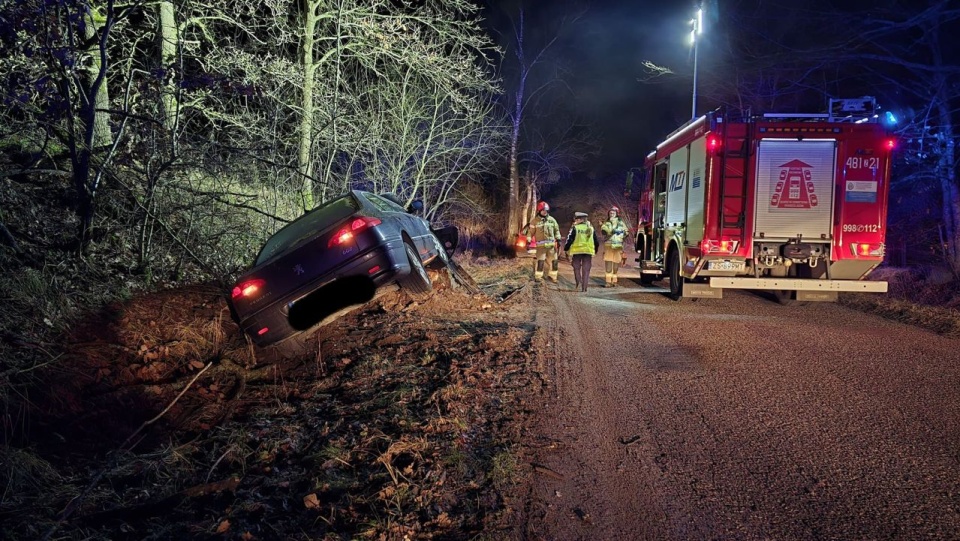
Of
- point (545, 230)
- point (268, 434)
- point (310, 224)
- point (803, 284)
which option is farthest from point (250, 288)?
Result: point (803, 284)

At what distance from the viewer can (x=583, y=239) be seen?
11.4m

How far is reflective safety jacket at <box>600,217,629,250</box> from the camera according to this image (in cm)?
1216

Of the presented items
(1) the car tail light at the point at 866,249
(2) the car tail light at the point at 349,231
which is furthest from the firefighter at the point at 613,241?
(2) the car tail light at the point at 349,231

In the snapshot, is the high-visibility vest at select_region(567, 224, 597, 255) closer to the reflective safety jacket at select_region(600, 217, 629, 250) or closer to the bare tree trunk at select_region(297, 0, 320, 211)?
the reflective safety jacket at select_region(600, 217, 629, 250)

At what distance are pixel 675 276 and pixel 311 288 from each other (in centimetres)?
707

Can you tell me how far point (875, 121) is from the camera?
8.44 metres

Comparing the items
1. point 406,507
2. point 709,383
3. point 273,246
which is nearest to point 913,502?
point 709,383

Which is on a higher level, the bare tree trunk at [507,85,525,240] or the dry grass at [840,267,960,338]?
the bare tree trunk at [507,85,525,240]

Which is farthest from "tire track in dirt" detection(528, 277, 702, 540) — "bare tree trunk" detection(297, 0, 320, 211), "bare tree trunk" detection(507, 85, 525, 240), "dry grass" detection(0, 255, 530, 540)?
"bare tree trunk" detection(507, 85, 525, 240)

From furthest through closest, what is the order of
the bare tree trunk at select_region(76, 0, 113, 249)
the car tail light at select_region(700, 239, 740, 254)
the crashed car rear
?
the car tail light at select_region(700, 239, 740, 254), the bare tree trunk at select_region(76, 0, 113, 249), the crashed car rear

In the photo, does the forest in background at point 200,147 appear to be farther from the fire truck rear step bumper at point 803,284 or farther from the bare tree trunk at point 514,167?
the bare tree trunk at point 514,167

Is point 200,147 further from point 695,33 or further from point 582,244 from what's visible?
point 695,33

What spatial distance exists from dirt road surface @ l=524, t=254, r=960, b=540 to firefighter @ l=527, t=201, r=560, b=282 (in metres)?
5.23

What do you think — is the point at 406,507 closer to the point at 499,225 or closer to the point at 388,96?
the point at 388,96
